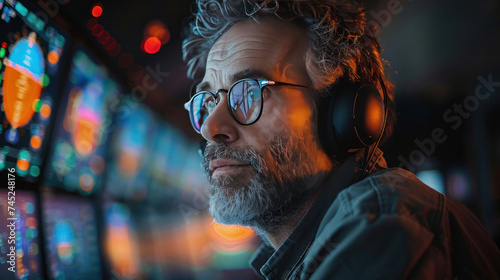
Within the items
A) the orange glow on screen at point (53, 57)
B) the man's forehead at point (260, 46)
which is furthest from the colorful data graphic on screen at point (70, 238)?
the man's forehead at point (260, 46)

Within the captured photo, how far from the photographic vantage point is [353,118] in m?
0.96

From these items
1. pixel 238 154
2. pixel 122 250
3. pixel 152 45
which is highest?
pixel 152 45

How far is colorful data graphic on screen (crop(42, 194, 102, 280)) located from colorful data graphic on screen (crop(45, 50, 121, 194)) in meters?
0.10

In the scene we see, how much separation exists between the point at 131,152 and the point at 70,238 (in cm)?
130

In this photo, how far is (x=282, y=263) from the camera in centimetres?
100

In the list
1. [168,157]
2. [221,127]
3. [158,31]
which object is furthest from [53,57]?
[168,157]

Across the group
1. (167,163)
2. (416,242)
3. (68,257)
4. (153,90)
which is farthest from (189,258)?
(416,242)

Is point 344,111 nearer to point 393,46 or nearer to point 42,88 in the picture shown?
point 42,88

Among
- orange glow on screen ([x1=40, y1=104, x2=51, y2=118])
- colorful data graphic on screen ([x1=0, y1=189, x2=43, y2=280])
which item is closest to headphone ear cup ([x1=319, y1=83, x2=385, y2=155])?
colorful data graphic on screen ([x1=0, y1=189, x2=43, y2=280])

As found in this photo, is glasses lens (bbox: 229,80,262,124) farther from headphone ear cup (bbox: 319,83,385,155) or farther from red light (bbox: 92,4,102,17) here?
red light (bbox: 92,4,102,17)

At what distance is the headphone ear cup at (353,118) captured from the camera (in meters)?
0.97

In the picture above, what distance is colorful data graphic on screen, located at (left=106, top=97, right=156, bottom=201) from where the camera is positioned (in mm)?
2629

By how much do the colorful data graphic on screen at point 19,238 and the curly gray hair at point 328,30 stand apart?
99cm

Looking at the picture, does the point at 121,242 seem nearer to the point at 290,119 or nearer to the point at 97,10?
the point at 97,10
